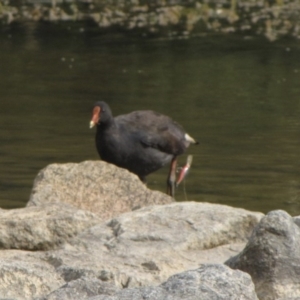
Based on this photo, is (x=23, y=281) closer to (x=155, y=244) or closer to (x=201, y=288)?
(x=155, y=244)

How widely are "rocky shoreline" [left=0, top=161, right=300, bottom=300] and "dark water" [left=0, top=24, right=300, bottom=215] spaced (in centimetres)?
347

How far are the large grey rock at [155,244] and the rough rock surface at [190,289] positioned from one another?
76 cm

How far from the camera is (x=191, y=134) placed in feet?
41.7

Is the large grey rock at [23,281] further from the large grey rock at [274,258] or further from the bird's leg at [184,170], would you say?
the bird's leg at [184,170]

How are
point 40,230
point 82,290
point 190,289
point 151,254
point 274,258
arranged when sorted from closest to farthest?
point 190,289 → point 82,290 → point 274,258 → point 151,254 → point 40,230

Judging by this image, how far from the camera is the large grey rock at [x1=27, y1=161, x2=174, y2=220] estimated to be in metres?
7.50

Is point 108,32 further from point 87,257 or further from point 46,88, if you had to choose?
point 87,257

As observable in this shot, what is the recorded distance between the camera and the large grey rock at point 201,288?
4188 mm

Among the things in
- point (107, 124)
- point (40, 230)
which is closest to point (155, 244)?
point (40, 230)

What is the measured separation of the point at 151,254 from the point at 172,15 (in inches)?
706

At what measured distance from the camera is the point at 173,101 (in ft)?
49.1

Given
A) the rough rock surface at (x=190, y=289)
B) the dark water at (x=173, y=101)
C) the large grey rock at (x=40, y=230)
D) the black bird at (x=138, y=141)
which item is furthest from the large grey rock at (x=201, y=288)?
the black bird at (x=138, y=141)

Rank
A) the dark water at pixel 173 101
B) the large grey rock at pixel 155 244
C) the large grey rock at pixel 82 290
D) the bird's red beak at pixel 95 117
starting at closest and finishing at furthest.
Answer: the large grey rock at pixel 82 290, the large grey rock at pixel 155 244, the dark water at pixel 173 101, the bird's red beak at pixel 95 117

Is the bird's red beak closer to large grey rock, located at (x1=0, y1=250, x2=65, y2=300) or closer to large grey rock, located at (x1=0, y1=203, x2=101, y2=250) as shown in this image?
large grey rock, located at (x1=0, y1=203, x2=101, y2=250)
